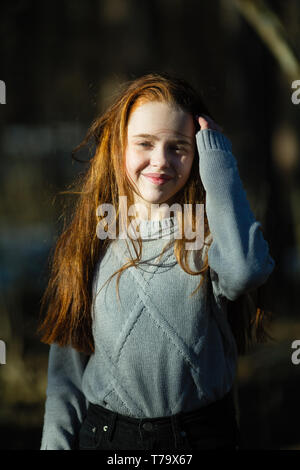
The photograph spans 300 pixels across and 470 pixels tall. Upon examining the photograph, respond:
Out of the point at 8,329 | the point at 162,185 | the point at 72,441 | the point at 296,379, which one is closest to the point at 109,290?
the point at 162,185

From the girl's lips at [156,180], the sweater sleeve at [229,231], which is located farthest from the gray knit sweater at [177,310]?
the girl's lips at [156,180]

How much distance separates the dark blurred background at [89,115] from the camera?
280cm

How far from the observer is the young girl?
1.23m

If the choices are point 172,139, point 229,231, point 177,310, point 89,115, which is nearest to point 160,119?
point 172,139

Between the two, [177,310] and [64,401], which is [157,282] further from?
[64,401]

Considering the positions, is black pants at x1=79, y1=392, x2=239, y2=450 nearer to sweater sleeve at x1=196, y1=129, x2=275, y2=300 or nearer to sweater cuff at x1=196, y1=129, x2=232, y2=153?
sweater sleeve at x1=196, y1=129, x2=275, y2=300

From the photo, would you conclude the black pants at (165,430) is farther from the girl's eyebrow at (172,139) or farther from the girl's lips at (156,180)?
the girl's eyebrow at (172,139)

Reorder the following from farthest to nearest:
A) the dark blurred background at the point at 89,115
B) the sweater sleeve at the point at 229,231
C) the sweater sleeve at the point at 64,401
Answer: the dark blurred background at the point at 89,115 < the sweater sleeve at the point at 64,401 < the sweater sleeve at the point at 229,231

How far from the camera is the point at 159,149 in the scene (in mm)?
1267

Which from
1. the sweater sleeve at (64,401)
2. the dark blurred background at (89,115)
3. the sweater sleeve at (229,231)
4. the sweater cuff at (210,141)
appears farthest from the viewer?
the dark blurred background at (89,115)

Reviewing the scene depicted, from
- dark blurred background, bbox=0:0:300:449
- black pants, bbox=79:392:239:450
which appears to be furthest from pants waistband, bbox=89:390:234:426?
dark blurred background, bbox=0:0:300:449

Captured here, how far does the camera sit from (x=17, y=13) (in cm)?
331

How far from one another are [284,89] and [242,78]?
2.11 ft

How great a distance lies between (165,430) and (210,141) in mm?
753
